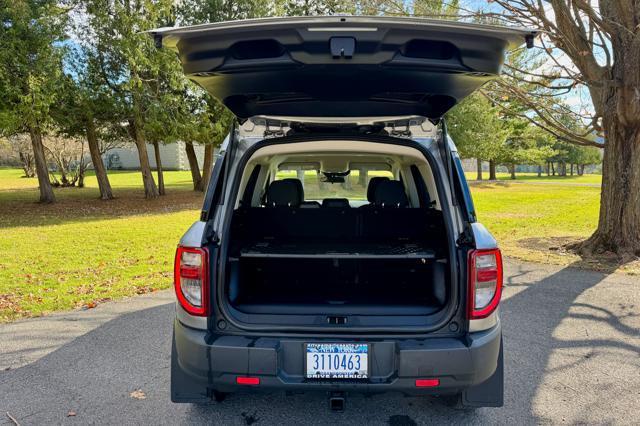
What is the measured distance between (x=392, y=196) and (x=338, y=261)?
98 cm

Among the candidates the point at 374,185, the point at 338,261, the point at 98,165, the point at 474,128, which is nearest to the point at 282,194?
the point at 374,185

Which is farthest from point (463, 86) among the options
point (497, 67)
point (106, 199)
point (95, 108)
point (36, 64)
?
point (106, 199)

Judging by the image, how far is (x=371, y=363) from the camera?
81.8 inches

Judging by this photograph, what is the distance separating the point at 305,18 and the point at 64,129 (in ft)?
61.1

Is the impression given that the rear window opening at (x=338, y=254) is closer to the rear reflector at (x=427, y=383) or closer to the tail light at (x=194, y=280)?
the tail light at (x=194, y=280)

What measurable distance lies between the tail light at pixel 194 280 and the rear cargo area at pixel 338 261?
0.60ft

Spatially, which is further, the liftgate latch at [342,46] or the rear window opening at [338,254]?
the rear window opening at [338,254]

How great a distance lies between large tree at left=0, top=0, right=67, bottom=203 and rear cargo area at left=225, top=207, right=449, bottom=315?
12.1m

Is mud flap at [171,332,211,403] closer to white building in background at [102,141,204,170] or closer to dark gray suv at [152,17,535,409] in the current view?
dark gray suv at [152,17,535,409]

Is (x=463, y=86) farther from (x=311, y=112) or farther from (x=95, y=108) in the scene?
(x=95, y=108)

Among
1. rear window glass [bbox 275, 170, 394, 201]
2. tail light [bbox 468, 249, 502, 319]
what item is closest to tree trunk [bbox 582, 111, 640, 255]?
rear window glass [bbox 275, 170, 394, 201]

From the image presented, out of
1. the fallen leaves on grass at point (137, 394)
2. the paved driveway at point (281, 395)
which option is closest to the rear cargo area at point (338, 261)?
the paved driveway at point (281, 395)

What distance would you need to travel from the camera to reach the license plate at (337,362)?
2086mm

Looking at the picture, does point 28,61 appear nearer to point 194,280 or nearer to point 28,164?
point 194,280
